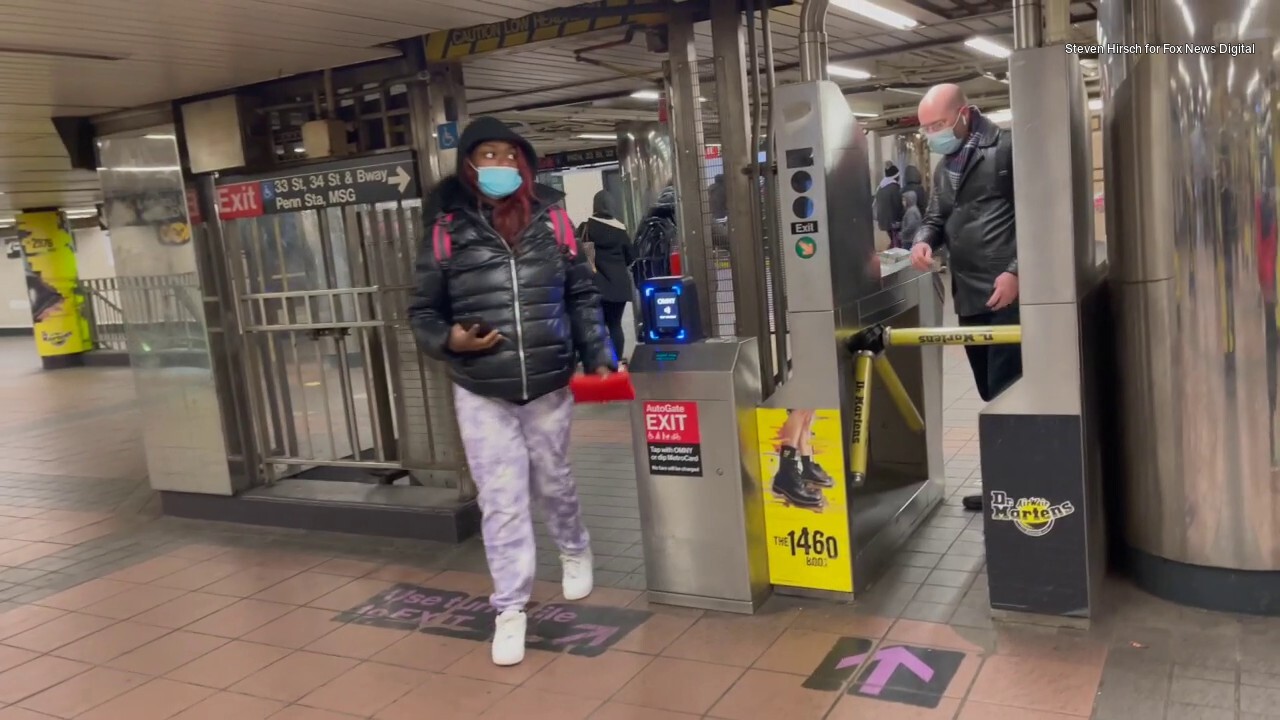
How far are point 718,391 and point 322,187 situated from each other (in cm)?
235

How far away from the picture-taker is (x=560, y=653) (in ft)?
10.7

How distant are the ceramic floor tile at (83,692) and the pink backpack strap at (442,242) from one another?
185 centimetres

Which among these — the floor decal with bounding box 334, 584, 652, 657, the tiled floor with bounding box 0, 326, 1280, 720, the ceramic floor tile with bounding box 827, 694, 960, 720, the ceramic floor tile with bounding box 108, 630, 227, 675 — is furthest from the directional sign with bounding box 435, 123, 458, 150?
the ceramic floor tile with bounding box 827, 694, 960, 720

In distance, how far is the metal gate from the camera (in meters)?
4.80

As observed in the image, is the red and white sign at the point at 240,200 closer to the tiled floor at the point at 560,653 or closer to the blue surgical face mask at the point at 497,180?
the tiled floor at the point at 560,653

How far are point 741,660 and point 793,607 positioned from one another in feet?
1.36

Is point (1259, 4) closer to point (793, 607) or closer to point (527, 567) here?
point (793, 607)

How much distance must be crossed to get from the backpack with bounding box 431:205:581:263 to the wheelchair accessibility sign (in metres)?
1.64

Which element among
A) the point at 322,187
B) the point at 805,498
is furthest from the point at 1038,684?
the point at 322,187

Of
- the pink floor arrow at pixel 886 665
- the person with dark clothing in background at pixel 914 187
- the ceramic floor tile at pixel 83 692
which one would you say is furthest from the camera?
the person with dark clothing in background at pixel 914 187

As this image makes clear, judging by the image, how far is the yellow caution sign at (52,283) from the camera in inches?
574

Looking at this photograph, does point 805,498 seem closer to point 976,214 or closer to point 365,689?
point 976,214

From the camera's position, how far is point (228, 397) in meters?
5.35

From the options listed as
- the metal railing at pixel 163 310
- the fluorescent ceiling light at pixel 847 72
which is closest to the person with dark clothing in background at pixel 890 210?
the fluorescent ceiling light at pixel 847 72
